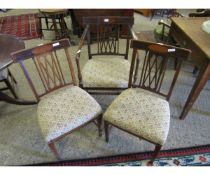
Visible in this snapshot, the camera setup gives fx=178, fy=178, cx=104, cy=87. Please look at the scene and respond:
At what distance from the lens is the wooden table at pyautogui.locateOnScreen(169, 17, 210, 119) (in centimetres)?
135

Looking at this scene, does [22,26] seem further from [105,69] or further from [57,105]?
[57,105]

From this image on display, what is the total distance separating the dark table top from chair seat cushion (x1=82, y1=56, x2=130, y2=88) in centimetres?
60

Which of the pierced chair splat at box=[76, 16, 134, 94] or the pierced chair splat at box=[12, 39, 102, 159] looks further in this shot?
the pierced chair splat at box=[76, 16, 134, 94]

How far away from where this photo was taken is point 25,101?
1.88 meters

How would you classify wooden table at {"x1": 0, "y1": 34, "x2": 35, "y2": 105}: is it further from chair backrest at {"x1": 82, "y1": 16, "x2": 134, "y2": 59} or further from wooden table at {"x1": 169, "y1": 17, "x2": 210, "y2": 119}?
wooden table at {"x1": 169, "y1": 17, "x2": 210, "y2": 119}

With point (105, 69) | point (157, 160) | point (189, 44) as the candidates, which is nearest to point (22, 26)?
point (105, 69)

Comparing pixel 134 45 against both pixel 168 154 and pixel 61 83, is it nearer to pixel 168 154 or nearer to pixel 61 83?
pixel 61 83

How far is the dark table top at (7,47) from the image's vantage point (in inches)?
53.9

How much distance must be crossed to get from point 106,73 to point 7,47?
89 cm

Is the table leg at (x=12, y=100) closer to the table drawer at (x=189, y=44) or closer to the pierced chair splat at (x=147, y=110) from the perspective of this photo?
the pierced chair splat at (x=147, y=110)

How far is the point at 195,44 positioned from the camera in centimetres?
144

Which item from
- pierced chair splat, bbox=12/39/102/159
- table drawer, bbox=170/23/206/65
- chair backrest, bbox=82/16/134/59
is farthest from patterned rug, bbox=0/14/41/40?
table drawer, bbox=170/23/206/65

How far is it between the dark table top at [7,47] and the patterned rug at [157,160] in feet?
2.82

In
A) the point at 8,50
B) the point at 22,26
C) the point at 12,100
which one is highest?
the point at 8,50
